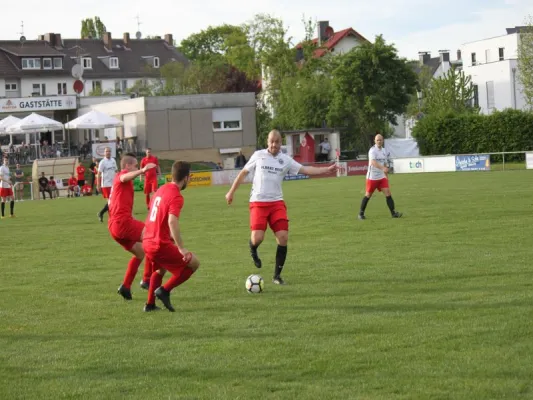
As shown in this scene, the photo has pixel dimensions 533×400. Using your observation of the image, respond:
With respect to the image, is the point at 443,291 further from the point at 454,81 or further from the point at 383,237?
the point at 454,81

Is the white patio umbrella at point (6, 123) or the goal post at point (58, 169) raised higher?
the white patio umbrella at point (6, 123)

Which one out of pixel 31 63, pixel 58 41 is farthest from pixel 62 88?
pixel 58 41

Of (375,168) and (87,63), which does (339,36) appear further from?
(375,168)

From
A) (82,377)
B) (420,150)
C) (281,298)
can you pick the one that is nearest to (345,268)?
(281,298)

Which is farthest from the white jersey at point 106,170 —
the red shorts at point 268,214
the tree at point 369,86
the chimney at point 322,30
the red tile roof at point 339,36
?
the chimney at point 322,30

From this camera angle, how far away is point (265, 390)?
6.96m

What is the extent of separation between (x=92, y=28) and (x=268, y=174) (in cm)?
12151

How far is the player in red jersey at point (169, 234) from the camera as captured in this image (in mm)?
10188

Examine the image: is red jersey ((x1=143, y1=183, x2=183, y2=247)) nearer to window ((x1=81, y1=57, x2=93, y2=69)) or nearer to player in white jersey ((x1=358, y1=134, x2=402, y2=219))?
player in white jersey ((x1=358, y1=134, x2=402, y2=219))

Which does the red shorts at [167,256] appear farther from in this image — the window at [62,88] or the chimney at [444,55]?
the chimney at [444,55]

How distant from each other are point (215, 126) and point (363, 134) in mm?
10480

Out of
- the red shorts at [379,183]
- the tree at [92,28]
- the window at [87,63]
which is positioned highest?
the tree at [92,28]

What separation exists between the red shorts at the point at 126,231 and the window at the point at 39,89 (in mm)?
82614

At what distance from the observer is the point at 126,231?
12.1 m
